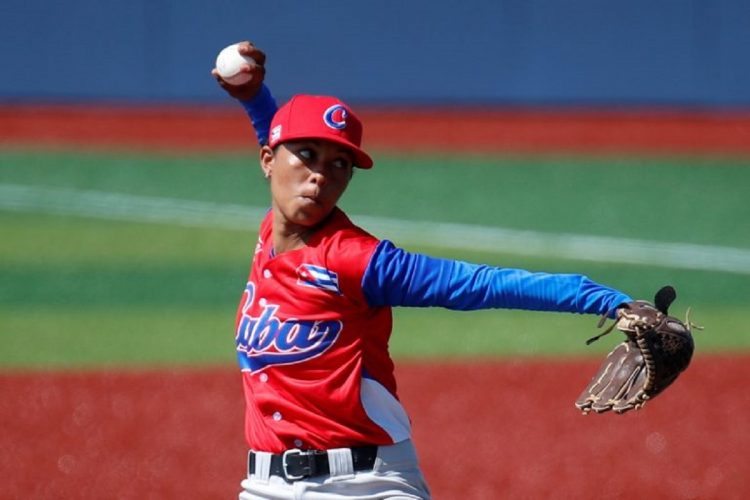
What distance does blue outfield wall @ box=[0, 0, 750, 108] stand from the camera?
13922 millimetres

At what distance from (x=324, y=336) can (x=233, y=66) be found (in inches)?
42.1

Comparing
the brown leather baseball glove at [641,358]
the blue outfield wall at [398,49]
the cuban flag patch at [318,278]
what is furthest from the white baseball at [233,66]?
the blue outfield wall at [398,49]

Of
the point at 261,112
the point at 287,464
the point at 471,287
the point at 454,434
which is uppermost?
the point at 261,112

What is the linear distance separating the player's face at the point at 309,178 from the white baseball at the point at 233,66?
53cm

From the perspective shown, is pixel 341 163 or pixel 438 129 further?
pixel 438 129

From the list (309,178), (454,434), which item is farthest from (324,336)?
(454,434)

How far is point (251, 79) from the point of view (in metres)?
4.03

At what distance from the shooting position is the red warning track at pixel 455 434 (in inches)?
238

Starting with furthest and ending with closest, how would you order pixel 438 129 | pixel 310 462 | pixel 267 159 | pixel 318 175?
pixel 438 129
pixel 267 159
pixel 318 175
pixel 310 462

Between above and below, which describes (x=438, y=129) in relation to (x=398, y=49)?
below

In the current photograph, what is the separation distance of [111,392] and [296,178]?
4163 millimetres

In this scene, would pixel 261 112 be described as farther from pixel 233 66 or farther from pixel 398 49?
pixel 398 49

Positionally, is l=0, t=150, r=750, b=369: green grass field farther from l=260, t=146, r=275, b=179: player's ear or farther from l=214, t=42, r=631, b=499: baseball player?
l=214, t=42, r=631, b=499: baseball player

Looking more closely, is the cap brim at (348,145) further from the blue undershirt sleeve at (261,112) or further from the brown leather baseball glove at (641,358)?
the brown leather baseball glove at (641,358)
